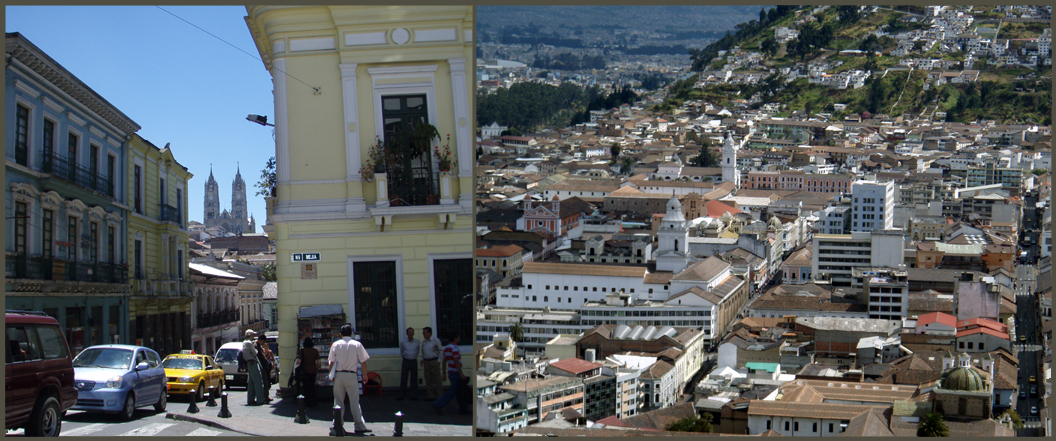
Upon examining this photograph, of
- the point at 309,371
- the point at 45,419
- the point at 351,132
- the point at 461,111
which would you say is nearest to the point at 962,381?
the point at 461,111

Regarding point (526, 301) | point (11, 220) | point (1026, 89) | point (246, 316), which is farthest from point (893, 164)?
point (11, 220)

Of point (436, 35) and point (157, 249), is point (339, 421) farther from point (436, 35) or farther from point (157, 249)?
point (157, 249)

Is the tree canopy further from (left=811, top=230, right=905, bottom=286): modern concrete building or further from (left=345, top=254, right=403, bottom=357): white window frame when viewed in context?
(left=811, top=230, right=905, bottom=286): modern concrete building

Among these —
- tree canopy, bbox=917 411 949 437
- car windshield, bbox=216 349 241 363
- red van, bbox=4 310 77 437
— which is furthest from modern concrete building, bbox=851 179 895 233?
red van, bbox=4 310 77 437

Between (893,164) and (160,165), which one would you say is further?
(893,164)

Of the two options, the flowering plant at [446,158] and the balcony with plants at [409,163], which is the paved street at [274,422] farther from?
the flowering plant at [446,158]

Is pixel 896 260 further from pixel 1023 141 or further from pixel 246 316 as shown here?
pixel 1023 141

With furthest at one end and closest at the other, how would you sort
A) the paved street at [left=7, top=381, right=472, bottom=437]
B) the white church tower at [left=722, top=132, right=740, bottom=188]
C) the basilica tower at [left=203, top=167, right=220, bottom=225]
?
the white church tower at [left=722, top=132, right=740, bottom=188] < the basilica tower at [left=203, top=167, right=220, bottom=225] < the paved street at [left=7, top=381, right=472, bottom=437]
